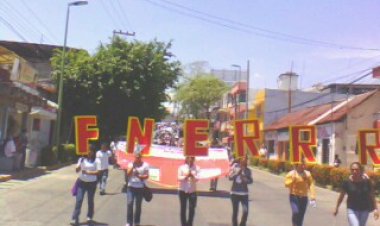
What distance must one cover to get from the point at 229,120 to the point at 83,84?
4788 centimetres

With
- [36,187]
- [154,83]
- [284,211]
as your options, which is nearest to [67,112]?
[154,83]

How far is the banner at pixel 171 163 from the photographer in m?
20.1

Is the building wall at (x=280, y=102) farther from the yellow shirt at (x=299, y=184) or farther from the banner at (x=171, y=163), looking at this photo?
the yellow shirt at (x=299, y=184)

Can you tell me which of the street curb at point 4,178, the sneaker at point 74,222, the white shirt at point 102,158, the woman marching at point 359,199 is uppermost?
the white shirt at point 102,158

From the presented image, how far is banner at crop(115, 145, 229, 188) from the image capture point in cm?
2012

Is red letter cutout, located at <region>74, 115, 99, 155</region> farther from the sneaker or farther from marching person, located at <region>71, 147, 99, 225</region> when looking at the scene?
the sneaker

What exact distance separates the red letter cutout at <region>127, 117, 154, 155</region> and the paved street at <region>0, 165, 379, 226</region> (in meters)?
1.76

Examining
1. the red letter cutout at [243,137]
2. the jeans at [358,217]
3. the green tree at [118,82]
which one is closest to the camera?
the jeans at [358,217]

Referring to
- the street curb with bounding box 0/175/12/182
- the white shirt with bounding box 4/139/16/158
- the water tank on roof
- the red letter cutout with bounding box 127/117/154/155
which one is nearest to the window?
the white shirt with bounding box 4/139/16/158

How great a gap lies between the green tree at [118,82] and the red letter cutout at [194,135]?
85.7 feet

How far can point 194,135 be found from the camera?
13.2 meters

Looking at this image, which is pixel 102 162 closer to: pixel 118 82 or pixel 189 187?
pixel 189 187

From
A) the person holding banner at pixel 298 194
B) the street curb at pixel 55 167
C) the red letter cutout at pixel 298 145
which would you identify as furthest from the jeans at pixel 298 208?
the street curb at pixel 55 167

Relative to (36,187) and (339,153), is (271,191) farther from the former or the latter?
(339,153)
